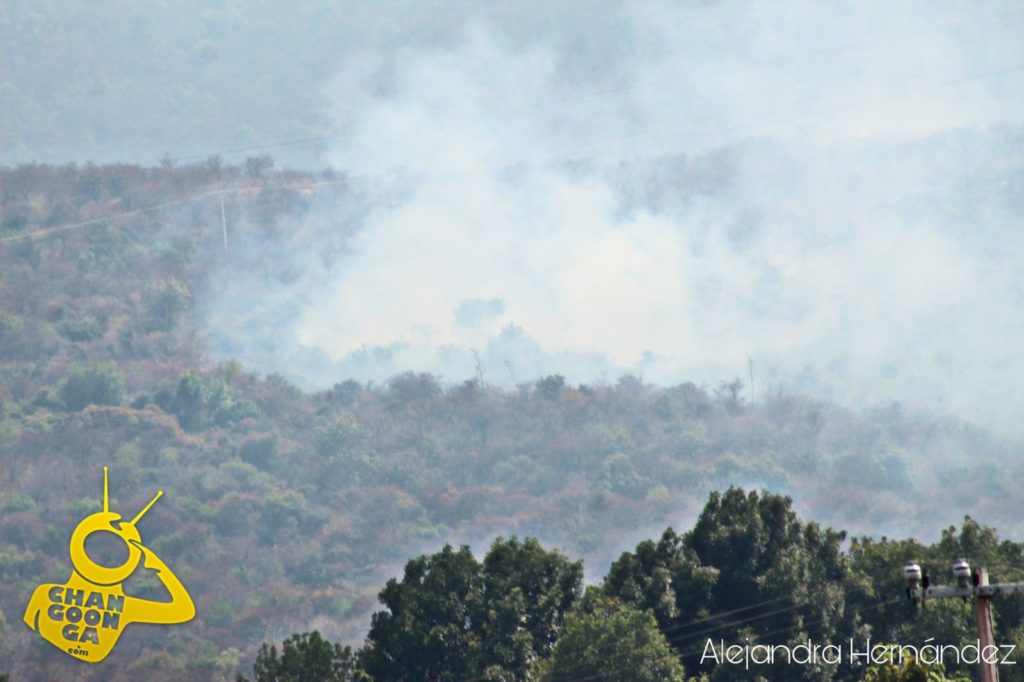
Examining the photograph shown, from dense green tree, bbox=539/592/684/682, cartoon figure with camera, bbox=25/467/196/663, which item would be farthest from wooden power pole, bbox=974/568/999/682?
cartoon figure with camera, bbox=25/467/196/663

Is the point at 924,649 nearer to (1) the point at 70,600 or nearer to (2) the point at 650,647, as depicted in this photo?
(2) the point at 650,647

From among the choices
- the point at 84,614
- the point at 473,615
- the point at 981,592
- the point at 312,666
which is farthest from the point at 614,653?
the point at 84,614

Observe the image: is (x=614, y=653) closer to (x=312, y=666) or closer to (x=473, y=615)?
(x=473, y=615)

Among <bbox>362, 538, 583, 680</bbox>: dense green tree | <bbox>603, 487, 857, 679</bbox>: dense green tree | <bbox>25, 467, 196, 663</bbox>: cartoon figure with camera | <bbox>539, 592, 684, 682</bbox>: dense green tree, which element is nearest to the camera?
<bbox>539, 592, 684, 682</bbox>: dense green tree

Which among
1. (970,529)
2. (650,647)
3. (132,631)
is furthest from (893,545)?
(132,631)

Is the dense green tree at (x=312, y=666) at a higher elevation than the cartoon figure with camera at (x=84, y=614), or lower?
lower

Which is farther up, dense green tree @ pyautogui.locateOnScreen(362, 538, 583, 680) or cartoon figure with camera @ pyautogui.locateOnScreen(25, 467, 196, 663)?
cartoon figure with camera @ pyautogui.locateOnScreen(25, 467, 196, 663)

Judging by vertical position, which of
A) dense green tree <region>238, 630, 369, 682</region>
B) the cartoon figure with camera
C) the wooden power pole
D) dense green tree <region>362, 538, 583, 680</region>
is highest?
the cartoon figure with camera

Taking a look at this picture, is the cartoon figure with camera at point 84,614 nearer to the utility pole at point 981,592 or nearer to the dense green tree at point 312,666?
the dense green tree at point 312,666

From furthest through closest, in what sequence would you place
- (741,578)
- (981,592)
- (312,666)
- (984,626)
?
(741,578) → (312,666) → (984,626) → (981,592)

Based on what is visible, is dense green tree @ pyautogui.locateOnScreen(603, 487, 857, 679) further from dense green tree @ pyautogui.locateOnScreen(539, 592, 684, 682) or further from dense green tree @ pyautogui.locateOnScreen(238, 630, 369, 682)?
dense green tree @ pyautogui.locateOnScreen(238, 630, 369, 682)

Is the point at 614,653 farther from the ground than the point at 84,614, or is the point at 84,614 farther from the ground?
the point at 84,614

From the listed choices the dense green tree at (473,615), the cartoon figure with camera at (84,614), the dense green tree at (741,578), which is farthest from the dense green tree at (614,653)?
the cartoon figure with camera at (84,614)

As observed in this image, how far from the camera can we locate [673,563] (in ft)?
314
